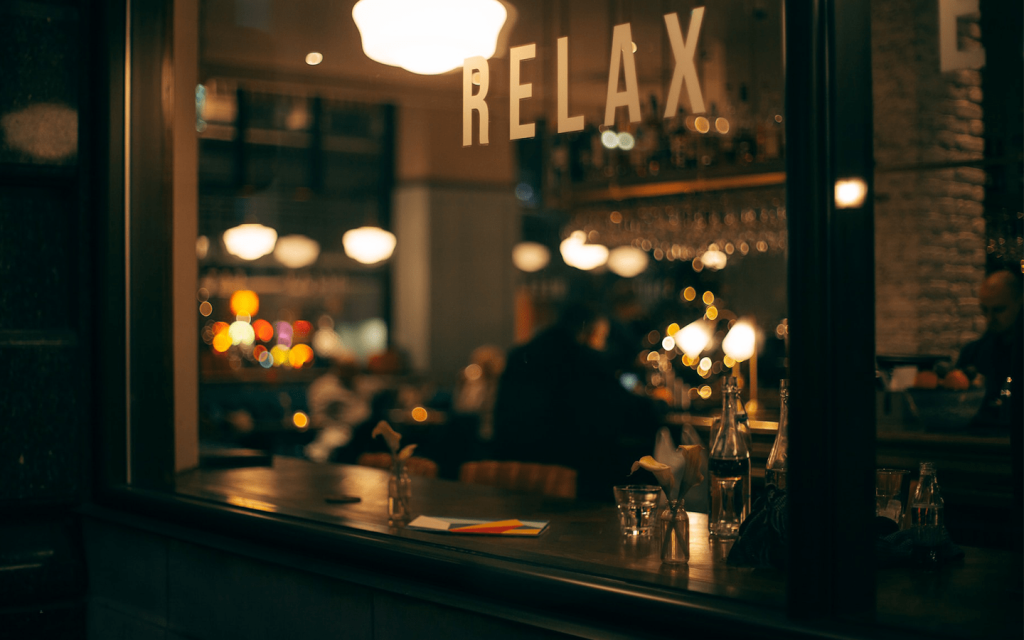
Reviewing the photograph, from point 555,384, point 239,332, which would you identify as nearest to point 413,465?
point 555,384

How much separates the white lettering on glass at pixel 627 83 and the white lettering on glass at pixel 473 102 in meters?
0.33

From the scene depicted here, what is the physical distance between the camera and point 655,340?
36.2 ft

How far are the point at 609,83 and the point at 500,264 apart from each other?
34.6 ft

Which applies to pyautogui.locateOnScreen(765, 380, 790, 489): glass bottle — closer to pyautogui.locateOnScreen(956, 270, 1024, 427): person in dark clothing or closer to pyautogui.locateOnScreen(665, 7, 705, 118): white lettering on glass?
pyautogui.locateOnScreen(665, 7, 705, 118): white lettering on glass

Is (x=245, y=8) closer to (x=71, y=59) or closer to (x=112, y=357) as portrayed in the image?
(x=71, y=59)

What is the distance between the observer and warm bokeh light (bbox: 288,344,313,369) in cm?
1487

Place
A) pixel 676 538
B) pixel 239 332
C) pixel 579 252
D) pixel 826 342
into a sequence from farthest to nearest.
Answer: pixel 239 332 → pixel 579 252 → pixel 676 538 → pixel 826 342

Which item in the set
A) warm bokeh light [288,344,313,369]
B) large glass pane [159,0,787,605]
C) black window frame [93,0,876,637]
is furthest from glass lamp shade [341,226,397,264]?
black window frame [93,0,876,637]

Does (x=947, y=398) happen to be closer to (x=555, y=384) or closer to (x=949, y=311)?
(x=555, y=384)

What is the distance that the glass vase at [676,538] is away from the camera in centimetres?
184

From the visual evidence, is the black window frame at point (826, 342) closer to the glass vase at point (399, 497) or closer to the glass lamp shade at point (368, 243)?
the glass vase at point (399, 497)

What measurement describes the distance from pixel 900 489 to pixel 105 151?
2369mm

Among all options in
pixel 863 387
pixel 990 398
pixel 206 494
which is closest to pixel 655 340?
pixel 990 398

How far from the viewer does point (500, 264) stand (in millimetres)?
12664
